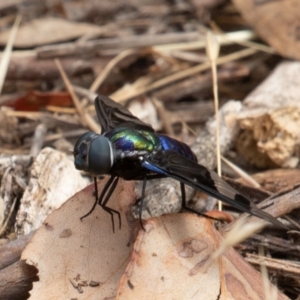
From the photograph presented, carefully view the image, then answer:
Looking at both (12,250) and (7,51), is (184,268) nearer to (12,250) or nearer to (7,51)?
(12,250)

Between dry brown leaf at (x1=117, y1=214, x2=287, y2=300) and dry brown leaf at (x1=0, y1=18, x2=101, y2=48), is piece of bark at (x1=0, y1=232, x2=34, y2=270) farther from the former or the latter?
dry brown leaf at (x1=0, y1=18, x2=101, y2=48)

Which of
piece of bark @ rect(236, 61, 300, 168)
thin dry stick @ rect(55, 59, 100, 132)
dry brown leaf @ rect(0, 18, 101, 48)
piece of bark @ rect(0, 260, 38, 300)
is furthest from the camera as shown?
dry brown leaf @ rect(0, 18, 101, 48)

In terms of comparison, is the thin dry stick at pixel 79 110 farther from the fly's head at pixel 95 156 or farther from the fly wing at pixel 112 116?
the fly's head at pixel 95 156

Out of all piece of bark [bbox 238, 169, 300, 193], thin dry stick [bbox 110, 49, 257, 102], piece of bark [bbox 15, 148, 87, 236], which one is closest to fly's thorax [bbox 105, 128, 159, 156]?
piece of bark [bbox 15, 148, 87, 236]

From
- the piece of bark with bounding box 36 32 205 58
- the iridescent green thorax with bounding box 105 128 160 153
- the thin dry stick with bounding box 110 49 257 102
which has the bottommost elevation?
the iridescent green thorax with bounding box 105 128 160 153

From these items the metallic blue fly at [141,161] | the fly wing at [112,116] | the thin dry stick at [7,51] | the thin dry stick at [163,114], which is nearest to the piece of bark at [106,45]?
the thin dry stick at [7,51]
